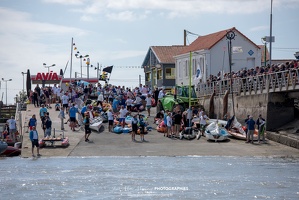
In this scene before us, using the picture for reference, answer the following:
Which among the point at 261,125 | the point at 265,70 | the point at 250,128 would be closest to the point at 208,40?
the point at 265,70

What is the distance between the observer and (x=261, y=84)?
3662cm

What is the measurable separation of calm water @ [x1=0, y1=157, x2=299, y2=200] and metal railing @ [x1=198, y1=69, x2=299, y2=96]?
530cm

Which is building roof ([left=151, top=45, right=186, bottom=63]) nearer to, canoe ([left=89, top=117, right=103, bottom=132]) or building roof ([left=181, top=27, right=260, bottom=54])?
building roof ([left=181, top=27, right=260, bottom=54])

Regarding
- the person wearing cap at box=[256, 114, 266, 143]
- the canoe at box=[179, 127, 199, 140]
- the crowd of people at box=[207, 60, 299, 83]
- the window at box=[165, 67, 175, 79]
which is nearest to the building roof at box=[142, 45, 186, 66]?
the window at box=[165, 67, 175, 79]

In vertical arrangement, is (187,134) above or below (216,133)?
below

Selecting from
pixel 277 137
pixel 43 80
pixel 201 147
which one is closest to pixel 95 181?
pixel 201 147

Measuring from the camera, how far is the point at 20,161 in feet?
95.5

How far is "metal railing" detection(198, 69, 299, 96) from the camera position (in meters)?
33.6

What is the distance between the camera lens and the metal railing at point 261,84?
110 ft

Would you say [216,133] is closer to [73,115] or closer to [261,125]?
[261,125]

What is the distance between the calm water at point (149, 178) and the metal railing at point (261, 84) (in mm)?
5305

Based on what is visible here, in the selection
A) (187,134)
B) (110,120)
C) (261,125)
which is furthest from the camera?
(110,120)

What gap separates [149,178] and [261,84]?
14867 mm

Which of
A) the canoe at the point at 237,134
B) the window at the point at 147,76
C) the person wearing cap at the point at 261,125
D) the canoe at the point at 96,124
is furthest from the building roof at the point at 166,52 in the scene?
the person wearing cap at the point at 261,125
